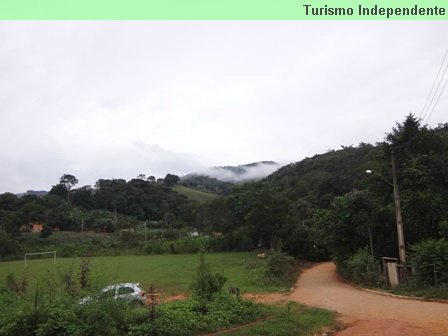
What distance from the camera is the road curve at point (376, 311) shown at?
38.2ft

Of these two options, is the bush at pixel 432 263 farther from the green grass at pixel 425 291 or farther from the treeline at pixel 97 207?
the treeline at pixel 97 207

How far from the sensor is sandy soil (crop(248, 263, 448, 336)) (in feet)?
38.2

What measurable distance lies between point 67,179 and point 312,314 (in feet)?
341

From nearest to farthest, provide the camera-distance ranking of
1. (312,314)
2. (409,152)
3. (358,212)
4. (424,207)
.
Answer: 1. (312,314)
2. (424,207)
3. (358,212)
4. (409,152)

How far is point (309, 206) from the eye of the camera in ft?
207

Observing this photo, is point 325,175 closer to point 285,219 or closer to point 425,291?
point 285,219

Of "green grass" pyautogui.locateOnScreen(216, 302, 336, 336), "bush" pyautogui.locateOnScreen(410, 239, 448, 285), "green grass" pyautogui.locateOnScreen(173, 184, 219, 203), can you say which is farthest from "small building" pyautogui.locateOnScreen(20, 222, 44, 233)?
"green grass" pyautogui.locateOnScreen(216, 302, 336, 336)

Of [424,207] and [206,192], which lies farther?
[206,192]

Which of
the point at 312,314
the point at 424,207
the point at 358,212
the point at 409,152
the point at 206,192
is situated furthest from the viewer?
the point at 206,192

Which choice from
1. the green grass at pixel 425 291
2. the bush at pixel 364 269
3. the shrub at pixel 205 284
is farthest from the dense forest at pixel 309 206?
the shrub at pixel 205 284

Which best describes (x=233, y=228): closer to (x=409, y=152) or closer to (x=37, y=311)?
(x=409, y=152)

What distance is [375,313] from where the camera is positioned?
14.7m

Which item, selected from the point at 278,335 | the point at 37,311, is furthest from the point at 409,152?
the point at 37,311

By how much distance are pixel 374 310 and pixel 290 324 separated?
172 inches
